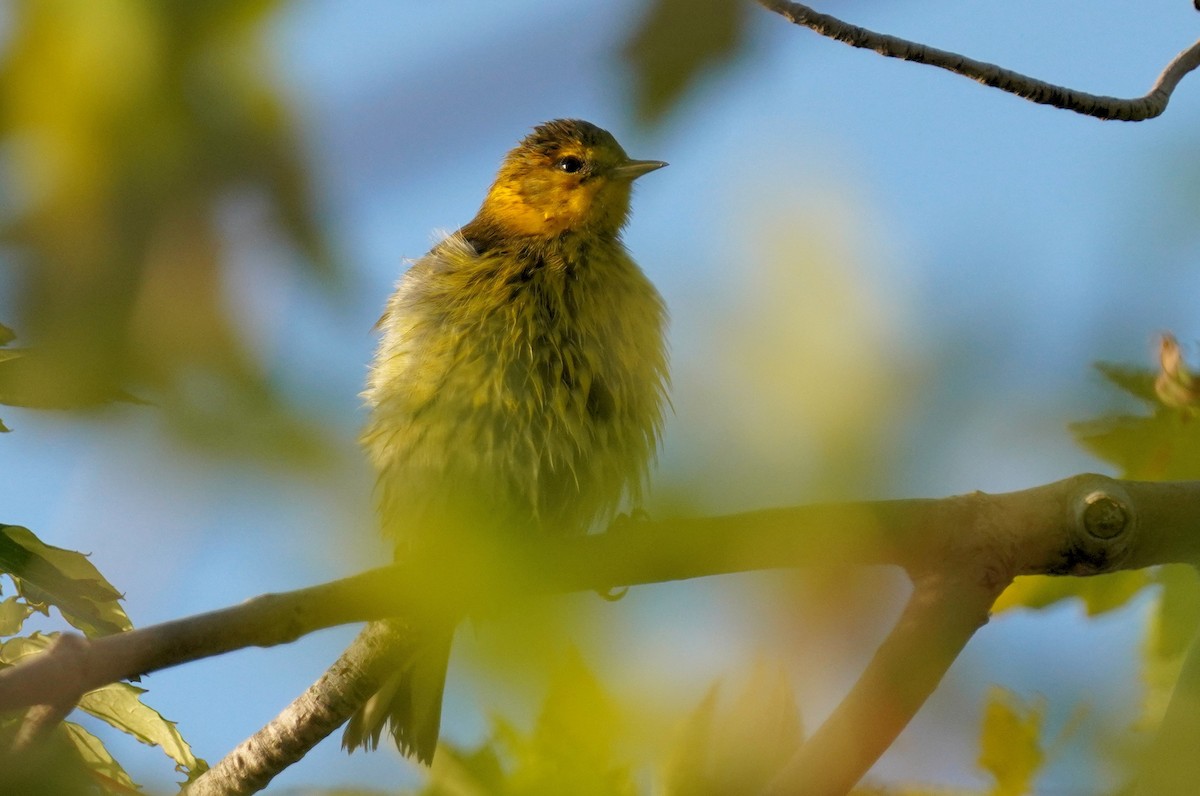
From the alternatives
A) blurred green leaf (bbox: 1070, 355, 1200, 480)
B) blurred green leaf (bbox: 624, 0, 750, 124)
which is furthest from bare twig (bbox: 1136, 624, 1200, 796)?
blurred green leaf (bbox: 1070, 355, 1200, 480)

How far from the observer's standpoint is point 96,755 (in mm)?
2621

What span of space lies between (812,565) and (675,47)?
0.65 meters

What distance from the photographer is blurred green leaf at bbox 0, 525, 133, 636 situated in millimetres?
2734

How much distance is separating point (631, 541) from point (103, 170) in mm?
863

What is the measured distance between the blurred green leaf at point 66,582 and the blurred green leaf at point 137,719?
23 cm

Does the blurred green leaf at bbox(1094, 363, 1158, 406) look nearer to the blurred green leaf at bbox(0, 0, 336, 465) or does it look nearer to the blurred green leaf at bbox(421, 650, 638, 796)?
the blurred green leaf at bbox(421, 650, 638, 796)

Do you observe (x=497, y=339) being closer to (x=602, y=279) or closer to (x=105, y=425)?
(x=602, y=279)

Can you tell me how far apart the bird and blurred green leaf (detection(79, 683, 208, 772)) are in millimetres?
1599

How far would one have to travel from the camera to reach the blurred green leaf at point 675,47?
121cm

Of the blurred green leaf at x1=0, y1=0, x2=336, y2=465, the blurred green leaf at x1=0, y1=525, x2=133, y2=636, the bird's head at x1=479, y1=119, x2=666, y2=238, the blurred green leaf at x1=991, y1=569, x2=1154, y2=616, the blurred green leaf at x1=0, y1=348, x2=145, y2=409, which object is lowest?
the blurred green leaf at x1=0, y1=525, x2=133, y2=636

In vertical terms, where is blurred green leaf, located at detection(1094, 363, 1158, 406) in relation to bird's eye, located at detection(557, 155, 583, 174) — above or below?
below

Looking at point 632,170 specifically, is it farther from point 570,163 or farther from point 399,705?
point 399,705

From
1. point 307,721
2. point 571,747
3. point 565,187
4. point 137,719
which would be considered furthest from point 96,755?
point 565,187

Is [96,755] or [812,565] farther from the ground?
[812,565]
